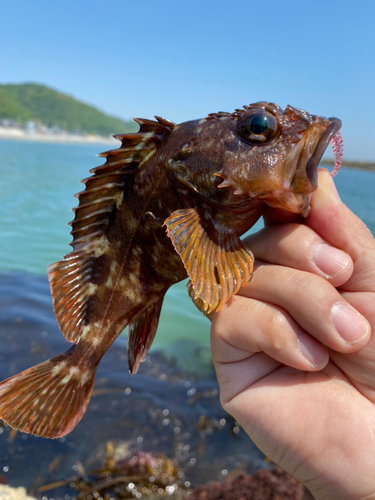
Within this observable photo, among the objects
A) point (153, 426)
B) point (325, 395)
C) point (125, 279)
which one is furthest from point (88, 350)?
point (153, 426)

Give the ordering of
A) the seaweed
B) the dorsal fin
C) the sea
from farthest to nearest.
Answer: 1. the sea
2. the seaweed
3. the dorsal fin

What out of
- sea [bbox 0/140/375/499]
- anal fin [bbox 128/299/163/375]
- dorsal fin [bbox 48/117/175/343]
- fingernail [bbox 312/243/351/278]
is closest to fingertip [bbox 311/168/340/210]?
fingernail [bbox 312/243/351/278]

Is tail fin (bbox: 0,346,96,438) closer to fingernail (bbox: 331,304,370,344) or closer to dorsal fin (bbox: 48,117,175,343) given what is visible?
dorsal fin (bbox: 48,117,175,343)

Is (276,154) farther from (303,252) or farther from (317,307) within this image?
(317,307)

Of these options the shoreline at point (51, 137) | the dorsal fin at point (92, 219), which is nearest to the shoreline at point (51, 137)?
the shoreline at point (51, 137)

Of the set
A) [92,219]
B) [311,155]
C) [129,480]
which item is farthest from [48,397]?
A: [129,480]

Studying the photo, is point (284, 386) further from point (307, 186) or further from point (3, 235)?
point (3, 235)
